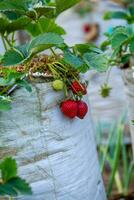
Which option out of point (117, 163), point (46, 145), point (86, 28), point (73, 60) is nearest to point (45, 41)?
point (73, 60)

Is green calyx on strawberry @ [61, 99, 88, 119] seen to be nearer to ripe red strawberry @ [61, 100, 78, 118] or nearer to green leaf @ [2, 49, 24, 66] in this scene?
ripe red strawberry @ [61, 100, 78, 118]

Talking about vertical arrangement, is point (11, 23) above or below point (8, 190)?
above

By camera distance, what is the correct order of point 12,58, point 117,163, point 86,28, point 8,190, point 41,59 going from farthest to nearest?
point 86,28
point 117,163
point 41,59
point 12,58
point 8,190

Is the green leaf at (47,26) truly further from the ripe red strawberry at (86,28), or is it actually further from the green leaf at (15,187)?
the ripe red strawberry at (86,28)

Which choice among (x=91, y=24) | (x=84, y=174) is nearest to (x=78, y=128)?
(x=84, y=174)

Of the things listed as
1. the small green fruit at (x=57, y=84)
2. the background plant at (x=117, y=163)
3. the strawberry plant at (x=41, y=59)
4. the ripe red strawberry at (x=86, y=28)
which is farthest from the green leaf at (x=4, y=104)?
the ripe red strawberry at (x=86, y=28)

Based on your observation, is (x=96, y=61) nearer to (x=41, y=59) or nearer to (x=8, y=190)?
(x=41, y=59)

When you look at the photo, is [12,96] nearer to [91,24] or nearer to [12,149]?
[12,149]
